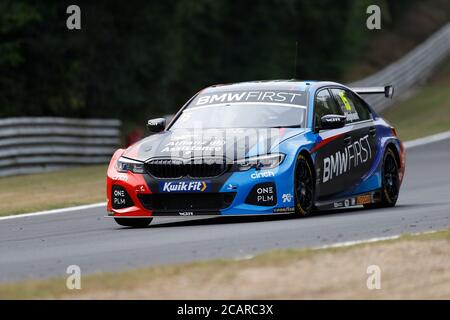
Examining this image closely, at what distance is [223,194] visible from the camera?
12750mm

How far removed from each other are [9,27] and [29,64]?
4.99ft

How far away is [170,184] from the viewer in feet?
42.1

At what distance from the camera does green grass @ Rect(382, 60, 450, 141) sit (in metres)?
30.5

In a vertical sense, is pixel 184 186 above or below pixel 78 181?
above

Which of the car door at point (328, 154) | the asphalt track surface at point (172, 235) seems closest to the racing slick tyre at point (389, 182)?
the asphalt track surface at point (172, 235)

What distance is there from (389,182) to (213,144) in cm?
309

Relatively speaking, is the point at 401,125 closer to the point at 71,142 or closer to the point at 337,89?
the point at 71,142

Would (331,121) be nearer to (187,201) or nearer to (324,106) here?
(324,106)

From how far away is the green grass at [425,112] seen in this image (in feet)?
100

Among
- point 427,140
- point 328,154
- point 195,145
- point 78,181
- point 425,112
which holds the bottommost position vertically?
point 425,112

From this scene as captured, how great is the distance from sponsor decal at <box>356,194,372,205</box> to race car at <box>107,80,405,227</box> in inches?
0.4

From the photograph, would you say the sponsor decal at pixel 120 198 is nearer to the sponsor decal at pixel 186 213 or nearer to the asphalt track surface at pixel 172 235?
the asphalt track surface at pixel 172 235

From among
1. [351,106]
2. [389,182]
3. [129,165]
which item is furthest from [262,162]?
[389,182]

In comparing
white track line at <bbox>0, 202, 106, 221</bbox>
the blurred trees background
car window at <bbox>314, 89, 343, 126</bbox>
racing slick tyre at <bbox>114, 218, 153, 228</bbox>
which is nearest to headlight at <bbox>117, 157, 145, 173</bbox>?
racing slick tyre at <bbox>114, 218, 153, 228</bbox>
